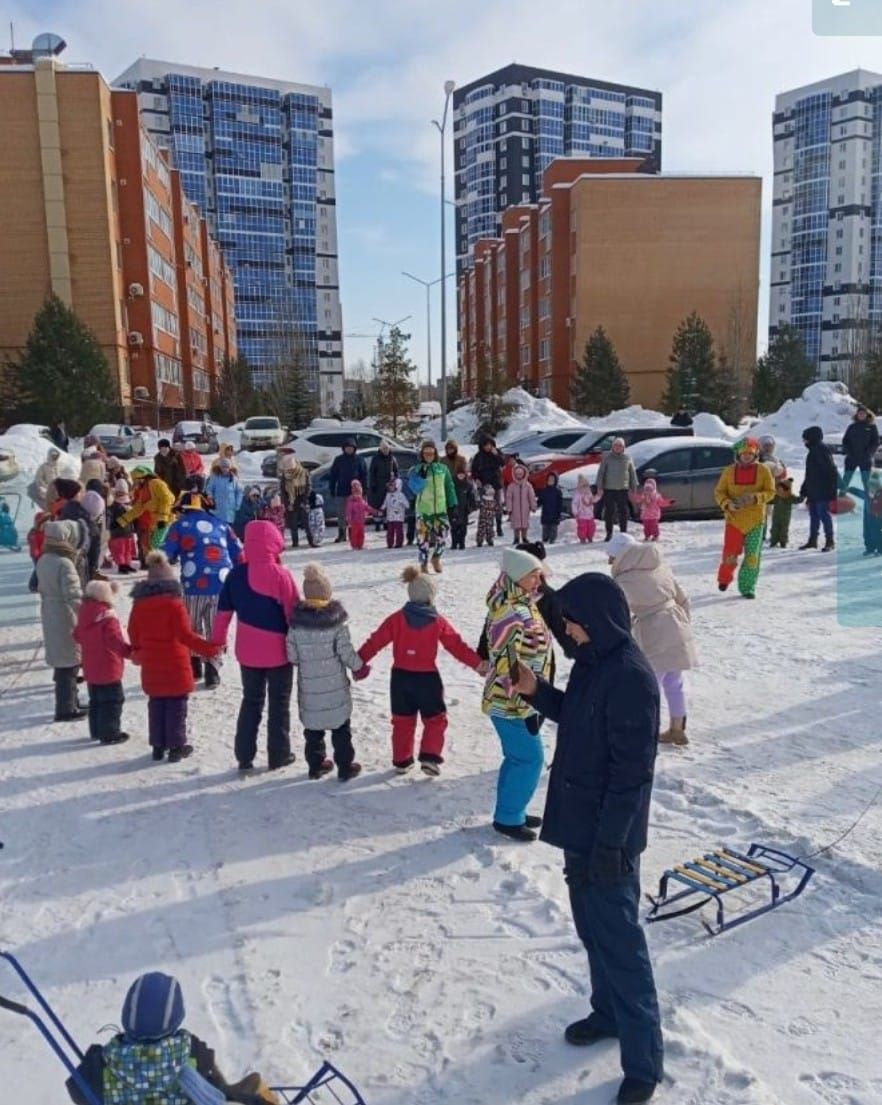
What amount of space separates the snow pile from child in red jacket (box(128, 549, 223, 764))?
29297mm

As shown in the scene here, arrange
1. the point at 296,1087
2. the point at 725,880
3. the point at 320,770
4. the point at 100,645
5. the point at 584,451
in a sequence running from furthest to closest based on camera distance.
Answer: the point at 584,451 < the point at 100,645 < the point at 320,770 < the point at 725,880 < the point at 296,1087

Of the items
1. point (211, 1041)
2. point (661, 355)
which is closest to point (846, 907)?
point (211, 1041)

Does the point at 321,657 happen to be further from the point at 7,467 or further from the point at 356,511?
the point at 7,467

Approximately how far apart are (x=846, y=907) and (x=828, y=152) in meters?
117

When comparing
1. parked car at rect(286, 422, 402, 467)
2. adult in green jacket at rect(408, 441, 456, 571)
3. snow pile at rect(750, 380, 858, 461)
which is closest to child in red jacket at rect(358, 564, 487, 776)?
adult in green jacket at rect(408, 441, 456, 571)

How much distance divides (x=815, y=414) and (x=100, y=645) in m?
32.9

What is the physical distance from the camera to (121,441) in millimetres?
35312

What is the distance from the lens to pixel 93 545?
839cm

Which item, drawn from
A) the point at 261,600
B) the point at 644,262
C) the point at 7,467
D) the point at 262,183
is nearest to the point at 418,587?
the point at 261,600

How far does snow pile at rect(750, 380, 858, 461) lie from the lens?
33.0m

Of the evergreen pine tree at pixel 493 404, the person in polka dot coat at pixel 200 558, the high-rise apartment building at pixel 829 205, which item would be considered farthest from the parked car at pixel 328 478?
the high-rise apartment building at pixel 829 205

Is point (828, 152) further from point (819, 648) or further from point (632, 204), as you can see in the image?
point (819, 648)

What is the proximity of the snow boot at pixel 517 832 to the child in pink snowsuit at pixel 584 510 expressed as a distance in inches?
382

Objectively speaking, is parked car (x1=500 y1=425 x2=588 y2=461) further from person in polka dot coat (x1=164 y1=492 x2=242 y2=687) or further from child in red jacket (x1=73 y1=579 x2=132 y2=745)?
child in red jacket (x1=73 y1=579 x2=132 y2=745)
